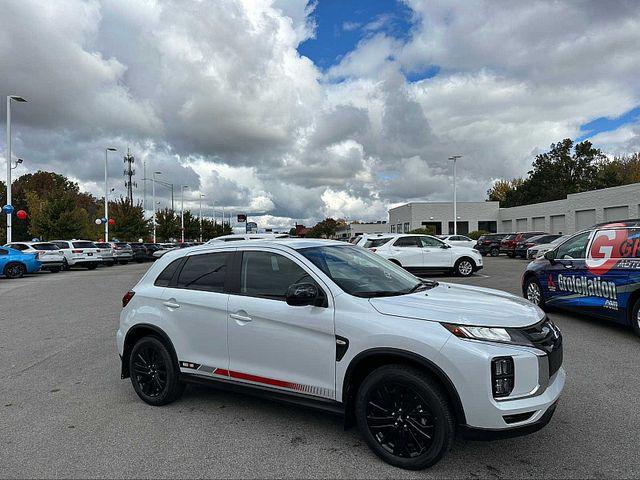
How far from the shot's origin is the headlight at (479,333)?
10.2 feet

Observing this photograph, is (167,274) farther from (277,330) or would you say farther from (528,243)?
(528,243)

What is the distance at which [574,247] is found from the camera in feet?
26.3

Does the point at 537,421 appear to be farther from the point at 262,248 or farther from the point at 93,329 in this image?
the point at 93,329

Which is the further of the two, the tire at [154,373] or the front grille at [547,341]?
the tire at [154,373]

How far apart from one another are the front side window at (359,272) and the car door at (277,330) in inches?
7.4

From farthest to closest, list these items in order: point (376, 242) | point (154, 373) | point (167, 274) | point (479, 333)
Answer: point (376, 242) → point (167, 274) → point (154, 373) → point (479, 333)

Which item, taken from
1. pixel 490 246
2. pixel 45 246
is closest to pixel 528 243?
pixel 490 246

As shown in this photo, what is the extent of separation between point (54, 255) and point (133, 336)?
23070mm

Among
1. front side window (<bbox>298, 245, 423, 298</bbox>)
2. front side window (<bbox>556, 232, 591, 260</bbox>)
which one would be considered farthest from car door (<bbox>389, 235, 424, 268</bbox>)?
front side window (<bbox>298, 245, 423, 298</bbox>)

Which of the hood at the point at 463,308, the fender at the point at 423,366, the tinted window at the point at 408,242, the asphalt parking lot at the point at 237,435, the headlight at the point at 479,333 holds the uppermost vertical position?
the tinted window at the point at 408,242

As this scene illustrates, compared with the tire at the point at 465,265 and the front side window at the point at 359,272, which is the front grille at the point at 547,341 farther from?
the tire at the point at 465,265

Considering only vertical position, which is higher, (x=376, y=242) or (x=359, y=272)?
Answer: (x=376, y=242)

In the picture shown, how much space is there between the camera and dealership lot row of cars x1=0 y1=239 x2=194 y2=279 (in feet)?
68.4

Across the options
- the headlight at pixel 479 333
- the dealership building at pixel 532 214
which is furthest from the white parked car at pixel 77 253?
the dealership building at pixel 532 214
